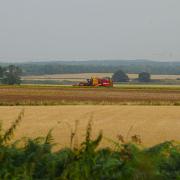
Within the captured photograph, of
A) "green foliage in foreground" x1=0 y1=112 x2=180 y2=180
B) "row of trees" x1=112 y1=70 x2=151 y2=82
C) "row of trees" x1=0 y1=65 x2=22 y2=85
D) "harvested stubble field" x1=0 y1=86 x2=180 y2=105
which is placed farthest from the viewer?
"row of trees" x1=112 y1=70 x2=151 y2=82

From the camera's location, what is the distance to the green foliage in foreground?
6.51m

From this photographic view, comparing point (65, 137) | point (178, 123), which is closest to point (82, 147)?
point (65, 137)

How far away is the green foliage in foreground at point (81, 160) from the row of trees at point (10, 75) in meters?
120

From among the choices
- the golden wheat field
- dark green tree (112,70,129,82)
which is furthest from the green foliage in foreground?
dark green tree (112,70,129,82)

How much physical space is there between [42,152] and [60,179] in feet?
3.14

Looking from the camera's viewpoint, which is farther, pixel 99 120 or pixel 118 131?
pixel 99 120

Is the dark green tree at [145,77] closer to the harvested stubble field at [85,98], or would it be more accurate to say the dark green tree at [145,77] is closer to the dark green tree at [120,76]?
the dark green tree at [120,76]

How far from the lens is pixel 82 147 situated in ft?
23.7

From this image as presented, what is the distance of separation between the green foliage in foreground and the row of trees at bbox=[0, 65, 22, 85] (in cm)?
11984

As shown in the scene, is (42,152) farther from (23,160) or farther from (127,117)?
(127,117)

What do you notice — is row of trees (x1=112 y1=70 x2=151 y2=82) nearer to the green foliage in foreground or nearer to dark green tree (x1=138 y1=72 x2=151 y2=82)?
dark green tree (x1=138 y1=72 x2=151 y2=82)

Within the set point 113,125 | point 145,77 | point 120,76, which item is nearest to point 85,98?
point 113,125

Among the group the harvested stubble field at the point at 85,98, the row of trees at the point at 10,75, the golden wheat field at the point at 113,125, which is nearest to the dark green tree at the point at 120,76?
the row of trees at the point at 10,75

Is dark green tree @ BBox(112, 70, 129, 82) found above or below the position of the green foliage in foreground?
below
